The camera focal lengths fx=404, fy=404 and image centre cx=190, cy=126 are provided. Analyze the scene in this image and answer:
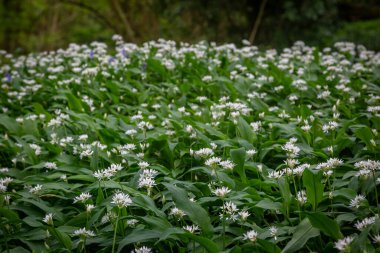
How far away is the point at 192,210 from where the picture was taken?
174 cm

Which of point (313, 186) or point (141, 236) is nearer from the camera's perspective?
point (141, 236)

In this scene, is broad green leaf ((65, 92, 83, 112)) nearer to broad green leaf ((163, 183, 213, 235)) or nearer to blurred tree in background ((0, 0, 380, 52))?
broad green leaf ((163, 183, 213, 235))

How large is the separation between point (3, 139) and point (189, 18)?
18.2ft

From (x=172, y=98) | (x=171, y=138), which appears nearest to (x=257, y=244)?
(x=171, y=138)

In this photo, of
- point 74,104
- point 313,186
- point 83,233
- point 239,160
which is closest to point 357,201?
point 313,186

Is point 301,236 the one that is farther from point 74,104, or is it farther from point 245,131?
point 74,104

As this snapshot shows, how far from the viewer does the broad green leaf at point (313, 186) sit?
1.81 m

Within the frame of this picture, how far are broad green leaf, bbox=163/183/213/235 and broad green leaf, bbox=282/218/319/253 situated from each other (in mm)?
337

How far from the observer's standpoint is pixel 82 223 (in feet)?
6.42

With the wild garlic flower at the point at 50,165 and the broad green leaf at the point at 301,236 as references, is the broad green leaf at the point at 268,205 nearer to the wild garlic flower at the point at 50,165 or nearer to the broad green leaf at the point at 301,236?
the broad green leaf at the point at 301,236

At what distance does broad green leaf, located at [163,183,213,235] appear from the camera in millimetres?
1723

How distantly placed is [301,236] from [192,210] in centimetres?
46

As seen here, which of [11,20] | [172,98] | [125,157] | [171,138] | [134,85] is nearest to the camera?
[125,157]

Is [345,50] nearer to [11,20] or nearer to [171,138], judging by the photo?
[171,138]
